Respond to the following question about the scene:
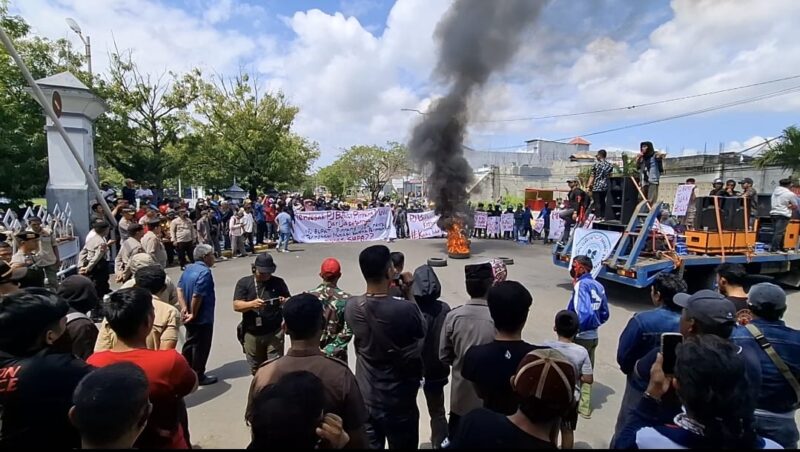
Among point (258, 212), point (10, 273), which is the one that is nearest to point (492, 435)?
point (10, 273)

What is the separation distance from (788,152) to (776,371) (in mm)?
22750

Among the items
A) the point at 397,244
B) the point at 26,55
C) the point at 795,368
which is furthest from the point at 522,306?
the point at 26,55

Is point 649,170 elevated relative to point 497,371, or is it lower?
elevated

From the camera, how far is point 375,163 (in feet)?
141

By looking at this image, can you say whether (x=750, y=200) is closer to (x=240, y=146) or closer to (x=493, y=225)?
(x=493, y=225)

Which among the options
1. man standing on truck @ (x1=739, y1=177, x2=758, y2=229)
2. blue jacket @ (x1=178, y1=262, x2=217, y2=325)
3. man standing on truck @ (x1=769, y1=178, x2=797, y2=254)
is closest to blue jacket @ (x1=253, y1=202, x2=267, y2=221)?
blue jacket @ (x1=178, y1=262, x2=217, y2=325)

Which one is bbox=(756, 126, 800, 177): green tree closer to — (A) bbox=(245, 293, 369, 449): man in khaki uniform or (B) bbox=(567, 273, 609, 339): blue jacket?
(B) bbox=(567, 273, 609, 339): blue jacket

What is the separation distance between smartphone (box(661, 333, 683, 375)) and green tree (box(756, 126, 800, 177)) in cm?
2308

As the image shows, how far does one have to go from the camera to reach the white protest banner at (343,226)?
1659 centimetres

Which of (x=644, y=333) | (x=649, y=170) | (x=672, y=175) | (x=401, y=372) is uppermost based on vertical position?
(x=672, y=175)

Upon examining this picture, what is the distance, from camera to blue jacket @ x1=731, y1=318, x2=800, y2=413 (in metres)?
2.27

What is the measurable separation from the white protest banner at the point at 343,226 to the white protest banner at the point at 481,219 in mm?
4022

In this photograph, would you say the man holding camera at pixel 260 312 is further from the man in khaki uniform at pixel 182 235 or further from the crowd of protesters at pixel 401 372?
the man in khaki uniform at pixel 182 235

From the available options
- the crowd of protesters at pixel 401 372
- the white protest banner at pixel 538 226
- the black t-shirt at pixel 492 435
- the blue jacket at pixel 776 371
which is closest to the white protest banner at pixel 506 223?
the white protest banner at pixel 538 226
